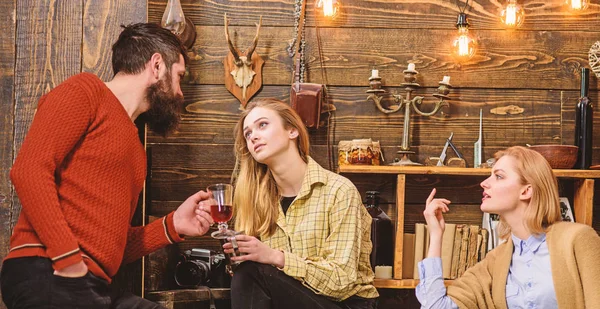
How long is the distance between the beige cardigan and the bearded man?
1.25 metres

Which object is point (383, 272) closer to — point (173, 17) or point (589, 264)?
point (589, 264)

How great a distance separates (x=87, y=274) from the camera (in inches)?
81.7

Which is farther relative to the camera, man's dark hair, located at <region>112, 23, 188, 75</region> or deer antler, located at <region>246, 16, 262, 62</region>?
deer antler, located at <region>246, 16, 262, 62</region>

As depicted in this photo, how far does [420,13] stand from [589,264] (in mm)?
1679

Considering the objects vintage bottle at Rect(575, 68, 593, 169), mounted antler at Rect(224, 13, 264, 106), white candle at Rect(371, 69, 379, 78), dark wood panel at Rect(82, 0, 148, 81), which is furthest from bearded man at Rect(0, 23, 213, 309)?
vintage bottle at Rect(575, 68, 593, 169)

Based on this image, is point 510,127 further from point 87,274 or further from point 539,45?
point 87,274

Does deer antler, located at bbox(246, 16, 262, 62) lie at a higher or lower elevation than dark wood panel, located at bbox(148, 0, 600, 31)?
lower

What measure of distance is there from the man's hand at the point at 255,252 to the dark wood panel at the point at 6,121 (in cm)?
91

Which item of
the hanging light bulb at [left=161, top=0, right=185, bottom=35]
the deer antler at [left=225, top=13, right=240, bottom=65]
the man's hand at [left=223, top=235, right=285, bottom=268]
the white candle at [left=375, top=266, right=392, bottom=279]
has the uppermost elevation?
the hanging light bulb at [left=161, top=0, right=185, bottom=35]

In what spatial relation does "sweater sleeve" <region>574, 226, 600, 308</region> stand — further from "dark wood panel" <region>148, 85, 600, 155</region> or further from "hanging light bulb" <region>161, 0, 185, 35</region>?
"hanging light bulb" <region>161, 0, 185, 35</region>

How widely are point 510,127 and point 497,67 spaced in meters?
0.32

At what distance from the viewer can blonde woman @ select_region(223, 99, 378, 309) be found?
8.38ft

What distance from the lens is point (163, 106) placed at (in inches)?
97.3

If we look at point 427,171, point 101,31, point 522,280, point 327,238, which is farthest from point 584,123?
point 101,31
